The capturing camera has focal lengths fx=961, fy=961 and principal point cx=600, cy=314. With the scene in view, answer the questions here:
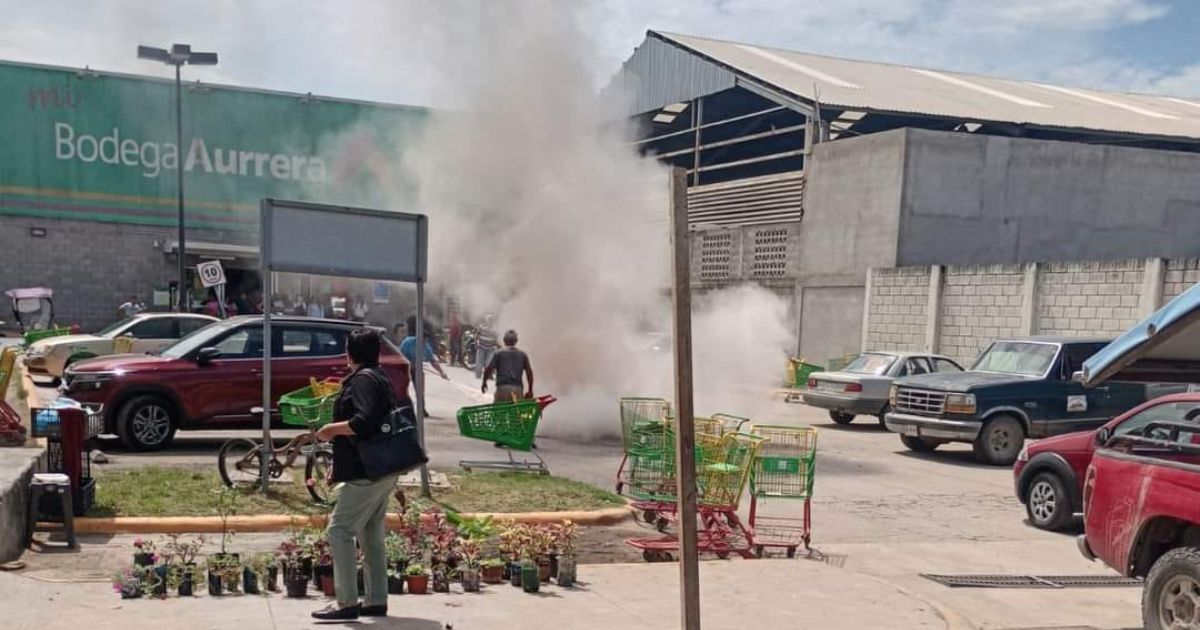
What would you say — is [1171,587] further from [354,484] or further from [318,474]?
[318,474]

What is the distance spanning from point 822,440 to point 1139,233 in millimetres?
16088

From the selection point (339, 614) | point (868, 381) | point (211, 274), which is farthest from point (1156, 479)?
point (211, 274)

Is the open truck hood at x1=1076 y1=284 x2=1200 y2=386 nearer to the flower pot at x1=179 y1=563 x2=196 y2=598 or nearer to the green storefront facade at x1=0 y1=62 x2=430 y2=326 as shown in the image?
the flower pot at x1=179 y1=563 x2=196 y2=598

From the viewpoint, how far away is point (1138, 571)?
5750 millimetres

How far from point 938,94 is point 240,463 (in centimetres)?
2883

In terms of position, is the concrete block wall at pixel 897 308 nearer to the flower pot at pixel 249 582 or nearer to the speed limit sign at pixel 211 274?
the speed limit sign at pixel 211 274

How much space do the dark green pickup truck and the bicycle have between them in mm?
8732

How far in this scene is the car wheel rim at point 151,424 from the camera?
11180mm

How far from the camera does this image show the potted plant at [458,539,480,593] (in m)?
6.16

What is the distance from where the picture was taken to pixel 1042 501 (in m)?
9.58

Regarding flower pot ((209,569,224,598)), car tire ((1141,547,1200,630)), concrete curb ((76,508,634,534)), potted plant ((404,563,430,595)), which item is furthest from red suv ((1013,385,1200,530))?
flower pot ((209,569,224,598))

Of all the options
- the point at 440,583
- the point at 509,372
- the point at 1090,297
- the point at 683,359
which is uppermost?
the point at 683,359

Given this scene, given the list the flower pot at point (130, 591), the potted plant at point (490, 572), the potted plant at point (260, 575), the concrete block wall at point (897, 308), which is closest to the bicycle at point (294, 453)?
the potted plant at point (260, 575)

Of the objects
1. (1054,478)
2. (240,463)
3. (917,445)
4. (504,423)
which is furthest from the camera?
(917,445)
